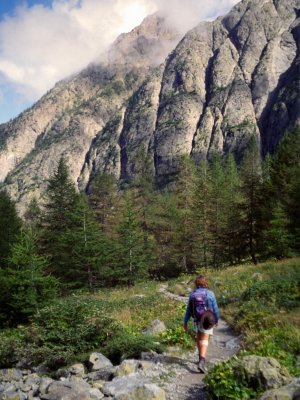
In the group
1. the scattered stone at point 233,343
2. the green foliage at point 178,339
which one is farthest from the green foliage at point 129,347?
the scattered stone at point 233,343

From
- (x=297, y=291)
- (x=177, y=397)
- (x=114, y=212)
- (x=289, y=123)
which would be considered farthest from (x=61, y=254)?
(x=289, y=123)

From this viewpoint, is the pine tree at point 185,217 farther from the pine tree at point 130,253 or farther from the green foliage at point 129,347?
the green foliage at point 129,347

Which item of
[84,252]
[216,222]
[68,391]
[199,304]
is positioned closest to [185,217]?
[216,222]

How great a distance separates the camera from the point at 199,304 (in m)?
9.45

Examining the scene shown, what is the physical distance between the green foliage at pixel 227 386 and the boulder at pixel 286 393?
27.9 inches

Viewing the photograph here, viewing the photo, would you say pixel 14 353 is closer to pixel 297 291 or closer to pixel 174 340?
pixel 174 340

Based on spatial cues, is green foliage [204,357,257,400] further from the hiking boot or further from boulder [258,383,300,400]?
the hiking boot

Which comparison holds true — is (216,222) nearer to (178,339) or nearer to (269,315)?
(269,315)

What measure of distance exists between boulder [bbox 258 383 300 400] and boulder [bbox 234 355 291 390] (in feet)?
2.37

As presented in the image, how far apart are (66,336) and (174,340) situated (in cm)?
339

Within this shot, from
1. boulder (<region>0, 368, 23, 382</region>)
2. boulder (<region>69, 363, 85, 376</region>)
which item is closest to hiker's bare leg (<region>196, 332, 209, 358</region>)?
boulder (<region>69, 363, 85, 376</region>)

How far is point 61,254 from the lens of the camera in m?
34.9

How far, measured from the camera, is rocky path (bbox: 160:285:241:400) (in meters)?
7.94

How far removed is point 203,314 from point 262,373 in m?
2.36
